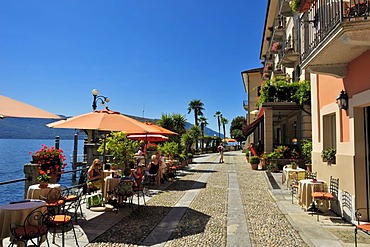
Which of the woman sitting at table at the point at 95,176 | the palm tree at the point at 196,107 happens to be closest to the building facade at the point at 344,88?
the woman sitting at table at the point at 95,176

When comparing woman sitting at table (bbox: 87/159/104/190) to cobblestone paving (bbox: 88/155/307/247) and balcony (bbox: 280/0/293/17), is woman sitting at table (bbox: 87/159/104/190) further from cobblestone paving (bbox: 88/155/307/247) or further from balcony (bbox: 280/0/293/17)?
balcony (bbox: 280/0/293/17)

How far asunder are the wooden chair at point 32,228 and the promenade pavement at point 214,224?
81 centimetres

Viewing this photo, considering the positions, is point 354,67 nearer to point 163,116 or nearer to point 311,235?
point 311,235

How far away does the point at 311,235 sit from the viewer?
5785 mm

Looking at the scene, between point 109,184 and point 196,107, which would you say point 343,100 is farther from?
point 196,107

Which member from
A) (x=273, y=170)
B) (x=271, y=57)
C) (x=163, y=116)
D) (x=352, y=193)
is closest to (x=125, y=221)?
(x=352, y=193)

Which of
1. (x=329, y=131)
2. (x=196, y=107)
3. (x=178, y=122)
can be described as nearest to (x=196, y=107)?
(x=196, y=107)

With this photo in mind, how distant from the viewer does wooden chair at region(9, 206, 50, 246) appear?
4223 millimetres

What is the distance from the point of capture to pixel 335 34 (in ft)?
17.6

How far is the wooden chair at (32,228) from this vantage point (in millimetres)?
4223

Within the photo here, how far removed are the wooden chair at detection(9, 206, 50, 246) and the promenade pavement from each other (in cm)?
81

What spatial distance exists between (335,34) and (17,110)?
19.7 ft

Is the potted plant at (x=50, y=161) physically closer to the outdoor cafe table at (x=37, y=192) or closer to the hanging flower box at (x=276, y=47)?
the outdoor cafe table at (x=37, y=192)

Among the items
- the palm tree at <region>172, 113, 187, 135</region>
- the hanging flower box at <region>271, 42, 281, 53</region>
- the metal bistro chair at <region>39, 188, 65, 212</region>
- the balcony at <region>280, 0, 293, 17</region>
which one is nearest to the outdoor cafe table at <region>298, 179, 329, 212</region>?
the metal bistro chair at <region>39, 188, 65, 212</region>
